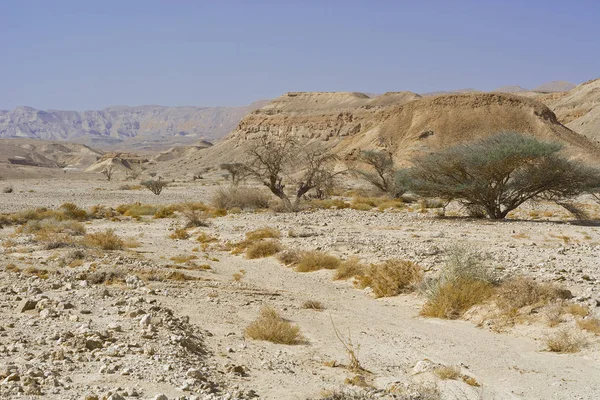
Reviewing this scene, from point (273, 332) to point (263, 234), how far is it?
11450 mm

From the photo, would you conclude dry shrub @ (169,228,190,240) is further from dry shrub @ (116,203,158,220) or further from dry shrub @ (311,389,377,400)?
dry shrub @ (311,389,377,400)

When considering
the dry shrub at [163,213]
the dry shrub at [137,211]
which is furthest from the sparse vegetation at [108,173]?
the dry shrub at [163,213]

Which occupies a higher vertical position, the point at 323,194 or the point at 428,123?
the point at 428,123

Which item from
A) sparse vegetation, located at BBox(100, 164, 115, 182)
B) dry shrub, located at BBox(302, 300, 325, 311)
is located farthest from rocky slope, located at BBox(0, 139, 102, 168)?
dry shrub, located at BBox(302, 300, 325, 311)

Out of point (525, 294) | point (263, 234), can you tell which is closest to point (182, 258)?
point (263, 234)

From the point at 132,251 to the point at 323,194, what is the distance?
22344mm

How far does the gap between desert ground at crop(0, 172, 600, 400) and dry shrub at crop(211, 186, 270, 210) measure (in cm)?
1401

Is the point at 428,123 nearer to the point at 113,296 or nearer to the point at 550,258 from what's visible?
the point at 550,258

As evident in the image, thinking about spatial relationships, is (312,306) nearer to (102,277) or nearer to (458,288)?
(458,288)

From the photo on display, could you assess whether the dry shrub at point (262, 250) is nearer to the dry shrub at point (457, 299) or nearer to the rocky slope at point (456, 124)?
the dry shrub at point (457, 299)

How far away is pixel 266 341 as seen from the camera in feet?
28.5

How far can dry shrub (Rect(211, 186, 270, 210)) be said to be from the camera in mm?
32281

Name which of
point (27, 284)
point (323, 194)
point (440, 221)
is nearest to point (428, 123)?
point (323, 194)

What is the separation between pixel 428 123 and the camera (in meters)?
69.1
